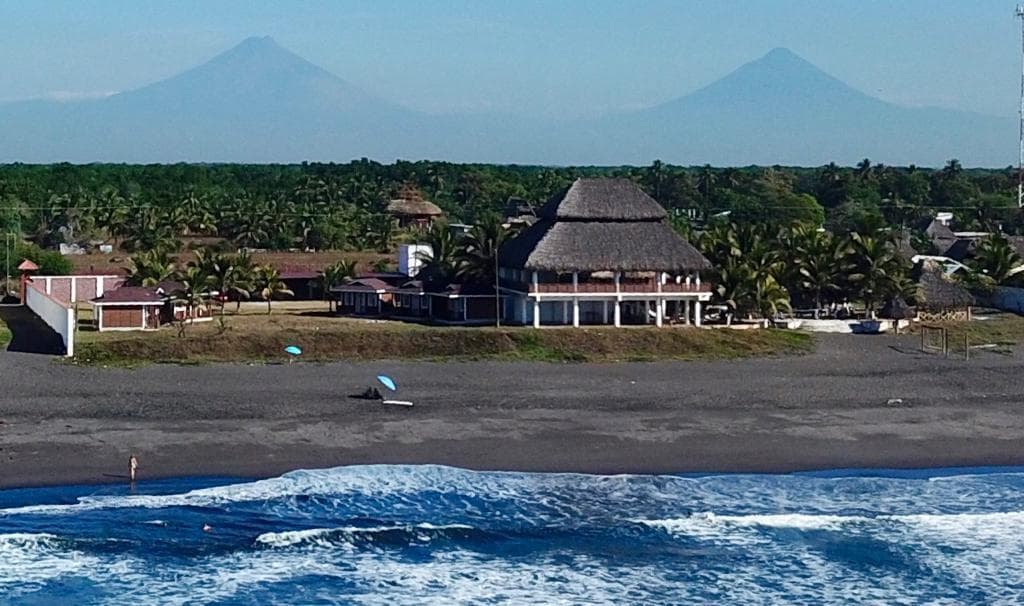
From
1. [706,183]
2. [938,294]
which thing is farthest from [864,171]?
[938,294]

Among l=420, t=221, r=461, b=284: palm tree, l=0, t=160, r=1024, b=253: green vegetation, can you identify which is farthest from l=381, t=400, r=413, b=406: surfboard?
l=0, t=160, r=1024, b=253: green vegetation

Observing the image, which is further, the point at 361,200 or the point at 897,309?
the point at 361,200

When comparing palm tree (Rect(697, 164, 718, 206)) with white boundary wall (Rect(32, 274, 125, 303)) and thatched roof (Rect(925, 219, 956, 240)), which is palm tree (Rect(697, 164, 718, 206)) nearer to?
thatched roof (Rect(925, 219, 956, 240))

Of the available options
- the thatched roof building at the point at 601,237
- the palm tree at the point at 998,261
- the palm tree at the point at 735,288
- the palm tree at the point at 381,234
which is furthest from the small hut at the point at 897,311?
the palm tree at the point at 381,234

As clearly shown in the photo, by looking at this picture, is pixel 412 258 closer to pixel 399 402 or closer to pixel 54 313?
pixel 54 313

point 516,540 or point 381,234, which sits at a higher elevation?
point 381,234

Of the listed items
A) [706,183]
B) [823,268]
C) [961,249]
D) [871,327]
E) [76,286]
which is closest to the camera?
[871,327]
